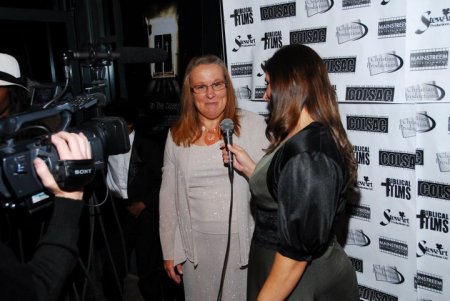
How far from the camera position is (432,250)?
192 cm

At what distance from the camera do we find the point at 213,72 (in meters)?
1.91

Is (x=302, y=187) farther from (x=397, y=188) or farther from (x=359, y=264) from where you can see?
(x=359, y=264)

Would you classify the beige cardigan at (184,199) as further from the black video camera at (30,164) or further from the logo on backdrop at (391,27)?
the black video camera at (30,164)

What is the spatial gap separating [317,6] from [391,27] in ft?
1.38

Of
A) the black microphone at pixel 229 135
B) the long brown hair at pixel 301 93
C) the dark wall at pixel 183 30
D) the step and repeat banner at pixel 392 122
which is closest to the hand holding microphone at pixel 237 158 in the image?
the black microphone at pixel 229 135

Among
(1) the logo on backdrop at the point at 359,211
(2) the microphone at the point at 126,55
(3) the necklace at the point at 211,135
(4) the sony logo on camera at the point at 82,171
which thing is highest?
(2) the microphone at the point at 126,55

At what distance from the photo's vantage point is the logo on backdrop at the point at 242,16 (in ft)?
7.92

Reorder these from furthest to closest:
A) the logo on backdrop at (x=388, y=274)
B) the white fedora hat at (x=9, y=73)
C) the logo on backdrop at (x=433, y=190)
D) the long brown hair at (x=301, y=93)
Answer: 1. the logo on backdrop at (x=388, y=274)
2. the logo on backdrop at (x=433, y=190)
3. the white fedora hat at (x=9, y=73)
4. the long brown hair at (x=301, y=93)

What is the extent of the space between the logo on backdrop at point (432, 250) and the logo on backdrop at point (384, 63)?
0.85 m

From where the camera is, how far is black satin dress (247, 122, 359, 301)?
1.17m

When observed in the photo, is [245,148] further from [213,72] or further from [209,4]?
[209,4]

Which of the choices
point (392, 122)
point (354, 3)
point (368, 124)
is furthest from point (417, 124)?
point (354, 3)

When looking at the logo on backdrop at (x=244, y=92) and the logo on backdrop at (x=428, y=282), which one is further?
the logo on backdrop at (x=244, y=92)

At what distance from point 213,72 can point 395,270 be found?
1.37 meters
